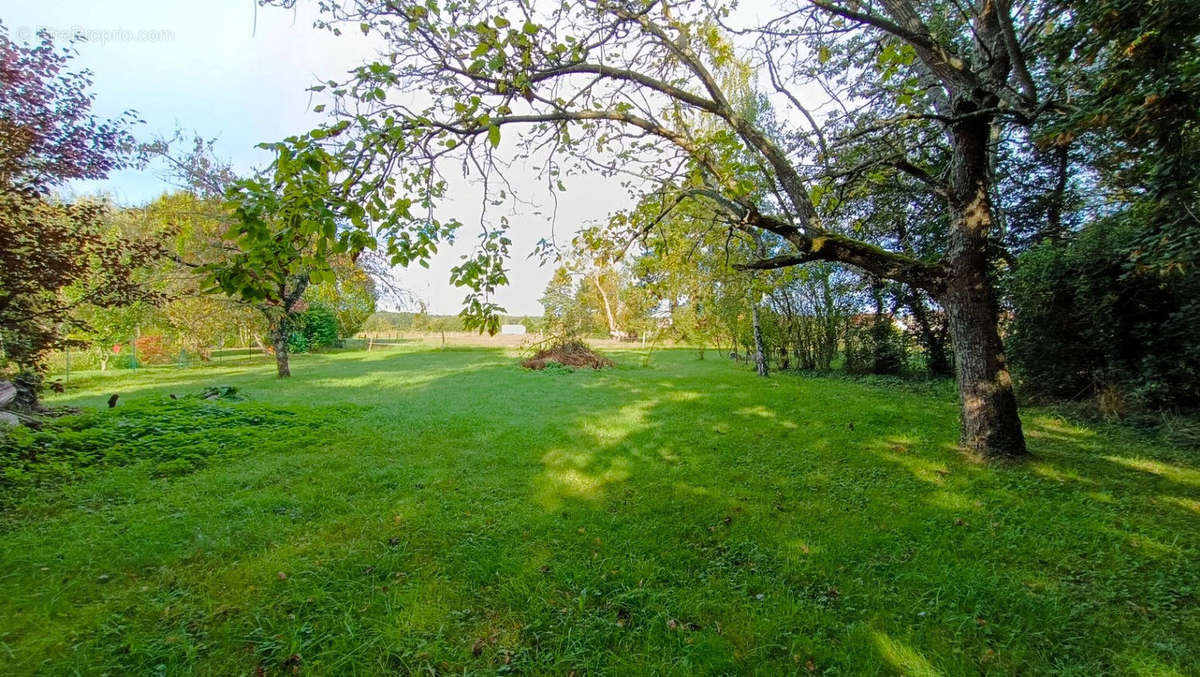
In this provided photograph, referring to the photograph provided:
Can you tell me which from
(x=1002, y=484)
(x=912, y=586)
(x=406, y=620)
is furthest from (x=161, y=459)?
(x=1002, y=484)

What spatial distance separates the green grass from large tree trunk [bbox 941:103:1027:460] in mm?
463

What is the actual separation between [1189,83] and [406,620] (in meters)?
5.11

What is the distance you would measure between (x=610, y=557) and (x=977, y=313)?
4457 mm

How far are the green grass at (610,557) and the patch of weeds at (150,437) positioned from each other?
0.07 meters

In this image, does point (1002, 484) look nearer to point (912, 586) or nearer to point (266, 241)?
point (912, 586)

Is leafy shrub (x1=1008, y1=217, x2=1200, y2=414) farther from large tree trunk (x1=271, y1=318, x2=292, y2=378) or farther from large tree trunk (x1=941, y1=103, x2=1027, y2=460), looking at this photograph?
large tree trunk (x1=271, y1=318, x2=292, y2=378)

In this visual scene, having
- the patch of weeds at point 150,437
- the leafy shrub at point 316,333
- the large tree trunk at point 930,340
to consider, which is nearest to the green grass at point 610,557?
the patch of weeds at point 150,437

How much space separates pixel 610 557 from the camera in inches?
121

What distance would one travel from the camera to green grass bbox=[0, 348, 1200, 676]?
2207 mm

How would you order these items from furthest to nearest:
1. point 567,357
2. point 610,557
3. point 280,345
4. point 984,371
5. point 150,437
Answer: point 567,357
point 280,345
point 150,437
point 984,371
point 610,557

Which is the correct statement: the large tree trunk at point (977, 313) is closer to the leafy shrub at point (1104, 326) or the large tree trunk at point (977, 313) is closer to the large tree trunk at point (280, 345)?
the leafy shrub at point (1104, 326)

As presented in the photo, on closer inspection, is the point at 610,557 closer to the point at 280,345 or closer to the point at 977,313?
the point at 977,313

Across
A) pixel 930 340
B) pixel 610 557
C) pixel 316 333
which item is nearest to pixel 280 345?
pixel 316 333

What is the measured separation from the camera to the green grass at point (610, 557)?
2.21 metres
